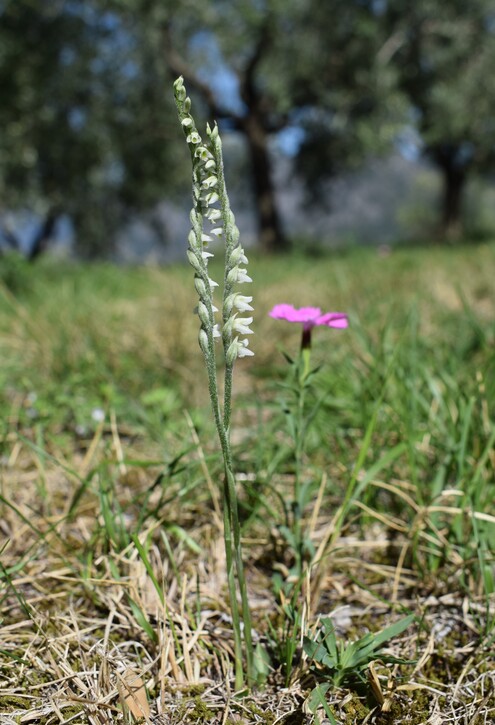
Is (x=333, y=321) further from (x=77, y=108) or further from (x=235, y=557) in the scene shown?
(x=77, y=108)

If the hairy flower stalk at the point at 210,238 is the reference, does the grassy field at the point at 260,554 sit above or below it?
below

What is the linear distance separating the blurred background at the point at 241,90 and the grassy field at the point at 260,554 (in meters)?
10.9

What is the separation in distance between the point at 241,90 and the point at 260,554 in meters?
17.8

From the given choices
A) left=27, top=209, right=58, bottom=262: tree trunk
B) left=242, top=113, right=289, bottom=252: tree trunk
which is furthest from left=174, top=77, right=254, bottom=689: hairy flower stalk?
left=27, top=209, right=58, bottom=262: tree trunk

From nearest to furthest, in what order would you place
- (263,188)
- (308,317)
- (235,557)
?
(235,557) → (308,317) → (263,188)

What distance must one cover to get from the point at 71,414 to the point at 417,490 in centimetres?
176

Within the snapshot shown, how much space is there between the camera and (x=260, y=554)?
5.86 ft

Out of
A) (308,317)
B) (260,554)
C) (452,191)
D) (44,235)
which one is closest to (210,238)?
(308,317)

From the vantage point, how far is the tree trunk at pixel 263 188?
17.8 metres

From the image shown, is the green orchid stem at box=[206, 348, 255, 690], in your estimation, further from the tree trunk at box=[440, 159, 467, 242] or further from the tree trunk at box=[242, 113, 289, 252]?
the tree trunk at box=[440, 159, 467, 242]

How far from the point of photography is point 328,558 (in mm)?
1552

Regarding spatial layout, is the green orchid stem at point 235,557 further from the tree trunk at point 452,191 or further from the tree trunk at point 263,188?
the tree trunk at point 452,191

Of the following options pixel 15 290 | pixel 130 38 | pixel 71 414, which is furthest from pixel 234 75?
pixel 71 414

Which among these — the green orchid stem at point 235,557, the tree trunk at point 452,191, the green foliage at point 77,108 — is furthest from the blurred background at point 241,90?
the green orchid stem at point 235,557
